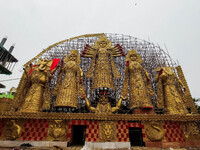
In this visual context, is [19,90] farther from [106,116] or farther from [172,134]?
[172,134]

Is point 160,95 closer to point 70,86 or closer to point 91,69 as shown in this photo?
point 91,69

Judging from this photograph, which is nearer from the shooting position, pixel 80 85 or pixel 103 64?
pixel 80 85

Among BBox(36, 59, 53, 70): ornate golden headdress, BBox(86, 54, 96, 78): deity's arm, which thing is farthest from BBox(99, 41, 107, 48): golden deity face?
BBox(36, 59, 53, 70): ornate golden headdress

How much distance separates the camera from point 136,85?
734 cm

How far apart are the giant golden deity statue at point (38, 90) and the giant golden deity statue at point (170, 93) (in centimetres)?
686

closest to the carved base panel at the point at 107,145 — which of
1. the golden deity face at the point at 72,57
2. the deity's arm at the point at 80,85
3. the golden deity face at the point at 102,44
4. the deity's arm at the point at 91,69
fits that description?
the deity's arm at the point at 80,85

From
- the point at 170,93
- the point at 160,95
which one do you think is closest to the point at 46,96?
the point at 160,95

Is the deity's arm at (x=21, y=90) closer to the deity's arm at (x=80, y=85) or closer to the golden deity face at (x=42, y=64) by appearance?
the golden deity face at (x=42, y=64)

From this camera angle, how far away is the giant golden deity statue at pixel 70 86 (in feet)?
22.7

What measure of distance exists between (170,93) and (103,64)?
453 centimetres

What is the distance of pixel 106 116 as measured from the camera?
240 inches

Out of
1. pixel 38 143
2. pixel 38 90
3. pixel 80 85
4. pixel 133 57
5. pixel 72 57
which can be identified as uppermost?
pixel 133 57

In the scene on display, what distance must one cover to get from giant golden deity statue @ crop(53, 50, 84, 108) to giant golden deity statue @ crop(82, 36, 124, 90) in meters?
0.89

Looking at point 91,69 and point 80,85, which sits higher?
point 91,69
